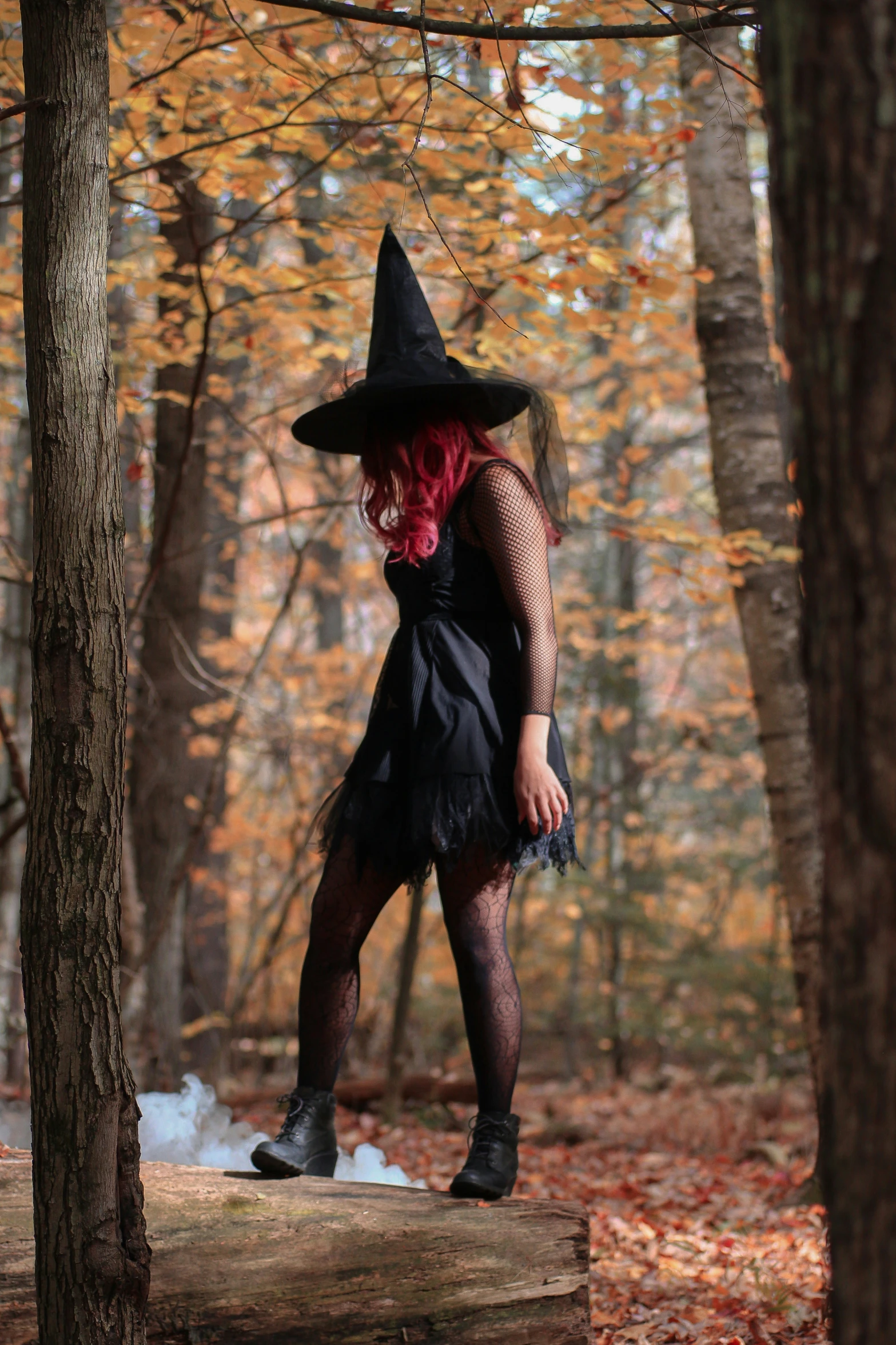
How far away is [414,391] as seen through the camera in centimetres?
252

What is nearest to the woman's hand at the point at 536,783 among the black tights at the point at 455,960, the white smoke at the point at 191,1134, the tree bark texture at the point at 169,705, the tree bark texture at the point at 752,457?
the black tights at the point at 455,960

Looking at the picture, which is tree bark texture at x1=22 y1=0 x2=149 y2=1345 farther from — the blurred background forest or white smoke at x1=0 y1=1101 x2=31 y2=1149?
white smoke at x1=0 y1=1101 x2=31 y2=1149

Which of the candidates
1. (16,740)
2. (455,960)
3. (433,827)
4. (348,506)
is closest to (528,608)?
(433,827)

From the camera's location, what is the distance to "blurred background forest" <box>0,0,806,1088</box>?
3.74 m

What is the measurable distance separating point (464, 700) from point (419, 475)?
22.8 inches

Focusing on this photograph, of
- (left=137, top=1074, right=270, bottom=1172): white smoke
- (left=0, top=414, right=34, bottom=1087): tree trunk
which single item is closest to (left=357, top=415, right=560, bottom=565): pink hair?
(left=137, top=1074, right=270, bottom=1172): white smoke

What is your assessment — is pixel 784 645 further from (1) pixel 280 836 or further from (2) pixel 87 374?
(1) pixel 280 836

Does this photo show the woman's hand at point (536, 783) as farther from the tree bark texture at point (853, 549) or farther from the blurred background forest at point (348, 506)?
the tree bark texture at point (853, 549)

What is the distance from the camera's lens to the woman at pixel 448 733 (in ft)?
8.02

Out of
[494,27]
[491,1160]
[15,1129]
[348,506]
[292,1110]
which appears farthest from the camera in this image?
[348,506]

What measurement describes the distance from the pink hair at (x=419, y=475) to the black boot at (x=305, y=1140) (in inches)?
53.2

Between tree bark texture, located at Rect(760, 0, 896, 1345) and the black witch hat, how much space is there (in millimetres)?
1413

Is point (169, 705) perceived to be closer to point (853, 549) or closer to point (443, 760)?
point (443, 760)

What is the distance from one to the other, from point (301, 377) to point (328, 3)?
631 cm
